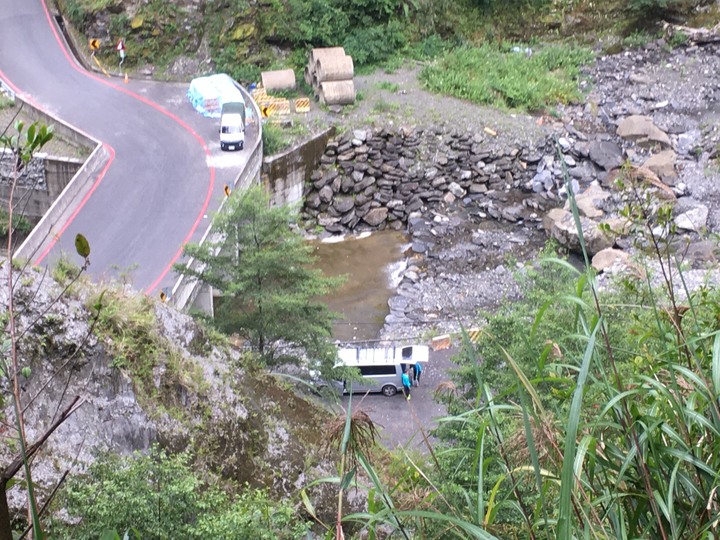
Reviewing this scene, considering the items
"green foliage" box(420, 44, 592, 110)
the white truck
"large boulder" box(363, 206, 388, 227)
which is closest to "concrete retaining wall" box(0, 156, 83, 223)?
the white truck

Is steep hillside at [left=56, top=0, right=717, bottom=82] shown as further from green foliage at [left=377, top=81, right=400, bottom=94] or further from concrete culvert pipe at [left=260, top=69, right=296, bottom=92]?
green foliage at [left=377, top=81, right=400, bottom=94]

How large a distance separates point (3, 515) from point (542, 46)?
34532 millimetres

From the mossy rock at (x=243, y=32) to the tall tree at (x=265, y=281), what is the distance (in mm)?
16428

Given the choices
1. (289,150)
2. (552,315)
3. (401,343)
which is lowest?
(401,343)

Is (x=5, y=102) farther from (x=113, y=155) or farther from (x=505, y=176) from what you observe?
(x=505, y=176)

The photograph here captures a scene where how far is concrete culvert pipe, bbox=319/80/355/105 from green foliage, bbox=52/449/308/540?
74.0 ft

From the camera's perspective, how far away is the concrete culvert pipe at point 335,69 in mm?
28938

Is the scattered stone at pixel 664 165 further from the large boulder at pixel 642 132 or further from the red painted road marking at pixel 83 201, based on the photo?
the red painted road marking at pixel 83 201

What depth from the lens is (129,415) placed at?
33.7ft

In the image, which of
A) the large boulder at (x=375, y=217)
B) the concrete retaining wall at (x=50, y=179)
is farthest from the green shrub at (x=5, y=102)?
the large boulder at (x=375, y=217)

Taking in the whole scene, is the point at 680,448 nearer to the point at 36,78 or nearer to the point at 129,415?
the point at 129,415

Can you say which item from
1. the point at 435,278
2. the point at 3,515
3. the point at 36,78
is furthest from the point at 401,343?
the point at 3,515

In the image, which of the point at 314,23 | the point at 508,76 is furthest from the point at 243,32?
the point at 508,76

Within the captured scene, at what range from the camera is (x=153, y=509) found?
23.6 ft
